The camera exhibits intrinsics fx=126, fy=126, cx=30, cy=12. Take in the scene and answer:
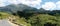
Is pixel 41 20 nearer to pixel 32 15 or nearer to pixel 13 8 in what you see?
pixel 32 15

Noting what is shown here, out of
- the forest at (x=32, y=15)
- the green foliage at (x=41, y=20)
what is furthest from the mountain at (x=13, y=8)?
the green foliage at (x=41, y=20)

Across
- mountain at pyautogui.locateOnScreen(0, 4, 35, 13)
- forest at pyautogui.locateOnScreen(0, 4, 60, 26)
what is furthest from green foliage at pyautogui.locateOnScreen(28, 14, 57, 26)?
mountain at pyautogui.locateOnScreen(0, 4, 35, 13)

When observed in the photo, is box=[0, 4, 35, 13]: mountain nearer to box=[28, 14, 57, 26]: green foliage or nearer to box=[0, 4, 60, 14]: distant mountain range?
box=[0, 4, 60, 14]: distant mountain range

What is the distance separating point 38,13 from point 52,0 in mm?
306

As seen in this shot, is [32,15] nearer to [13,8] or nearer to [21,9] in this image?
[21,9]

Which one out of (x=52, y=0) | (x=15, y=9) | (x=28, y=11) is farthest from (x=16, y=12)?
(x=52, y=0)

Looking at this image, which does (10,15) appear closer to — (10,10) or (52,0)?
(10,10)

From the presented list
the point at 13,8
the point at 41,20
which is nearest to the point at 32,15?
the point at 41,20

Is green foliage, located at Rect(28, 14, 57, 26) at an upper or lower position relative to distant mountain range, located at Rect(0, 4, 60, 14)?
lower

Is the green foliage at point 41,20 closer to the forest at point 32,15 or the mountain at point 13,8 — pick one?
the forest at point 32,15

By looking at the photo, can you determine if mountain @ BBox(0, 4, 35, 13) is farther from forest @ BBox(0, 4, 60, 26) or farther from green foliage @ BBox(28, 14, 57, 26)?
green foliage @ BBox(28, 14, 57, 26)

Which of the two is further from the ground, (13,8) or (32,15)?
(13,8)

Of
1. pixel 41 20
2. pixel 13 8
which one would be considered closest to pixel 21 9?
pixel 13 8

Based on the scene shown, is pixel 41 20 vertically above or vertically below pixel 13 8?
below
